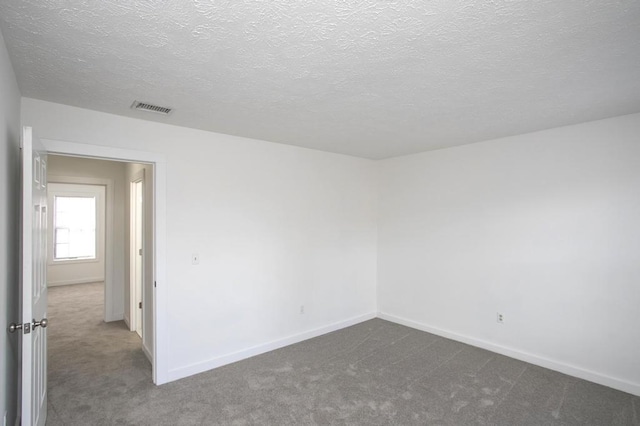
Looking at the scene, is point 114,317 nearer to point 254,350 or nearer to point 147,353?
point 147,353

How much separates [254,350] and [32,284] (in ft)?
7.80

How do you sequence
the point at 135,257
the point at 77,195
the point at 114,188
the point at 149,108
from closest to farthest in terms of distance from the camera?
the point at 149,108
the point at 135,257
the point at 114,188
the point at 77,195

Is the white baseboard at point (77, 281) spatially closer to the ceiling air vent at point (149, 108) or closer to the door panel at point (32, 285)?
the door panel at point (32, 285)

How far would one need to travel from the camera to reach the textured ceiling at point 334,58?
1.46m

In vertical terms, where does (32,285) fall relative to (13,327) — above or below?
above

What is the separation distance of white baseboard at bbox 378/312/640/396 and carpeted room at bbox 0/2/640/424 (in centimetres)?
2

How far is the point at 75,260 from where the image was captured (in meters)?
7.81

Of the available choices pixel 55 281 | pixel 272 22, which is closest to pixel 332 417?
pixel 272 22

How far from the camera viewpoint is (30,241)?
1854mm

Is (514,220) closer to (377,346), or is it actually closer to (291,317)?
(377,346)

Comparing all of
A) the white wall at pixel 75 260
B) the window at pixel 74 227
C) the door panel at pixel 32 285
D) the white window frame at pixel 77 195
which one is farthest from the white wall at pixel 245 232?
the window at pixel 74 227

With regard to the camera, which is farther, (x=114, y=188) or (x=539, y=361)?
(x=114, y=188)

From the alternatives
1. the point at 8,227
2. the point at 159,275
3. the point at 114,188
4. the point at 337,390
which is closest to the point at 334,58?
the point at 8,227

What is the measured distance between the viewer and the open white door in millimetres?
1808
